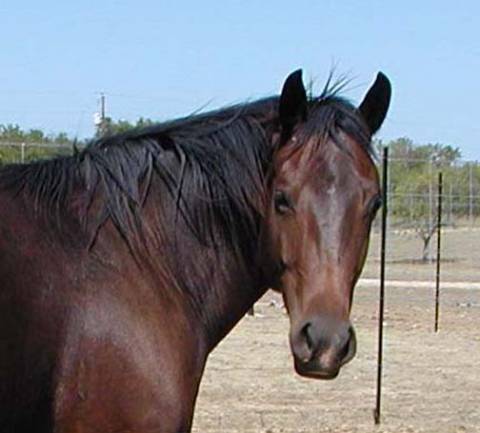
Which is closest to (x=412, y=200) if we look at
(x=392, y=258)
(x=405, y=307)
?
(x=392, y=258)

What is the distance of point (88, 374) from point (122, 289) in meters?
0.30

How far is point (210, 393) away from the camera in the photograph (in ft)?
28.8

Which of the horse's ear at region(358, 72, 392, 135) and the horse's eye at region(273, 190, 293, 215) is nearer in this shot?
the horse's eye at region(273, 190, 293, 215)

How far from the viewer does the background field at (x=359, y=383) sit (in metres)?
7.78

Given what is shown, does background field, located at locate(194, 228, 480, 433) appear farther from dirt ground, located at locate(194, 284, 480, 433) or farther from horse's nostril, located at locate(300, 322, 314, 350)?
horse's nostril, located at locate(300, 322, 314, 350)

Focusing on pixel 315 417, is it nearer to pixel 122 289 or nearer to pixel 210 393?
pixel 210 393

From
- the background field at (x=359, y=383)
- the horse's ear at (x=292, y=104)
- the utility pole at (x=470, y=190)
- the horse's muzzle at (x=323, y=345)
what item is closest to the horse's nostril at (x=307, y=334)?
the horse's muzzle at (x=323, y=345)

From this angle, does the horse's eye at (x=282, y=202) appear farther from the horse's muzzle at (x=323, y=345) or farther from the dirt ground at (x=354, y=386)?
the dirt ground at (x=354, y=386)

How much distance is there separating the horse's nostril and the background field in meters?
4.37

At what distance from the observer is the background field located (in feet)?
25.5

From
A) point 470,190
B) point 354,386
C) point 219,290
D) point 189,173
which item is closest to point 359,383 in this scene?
point 354,386

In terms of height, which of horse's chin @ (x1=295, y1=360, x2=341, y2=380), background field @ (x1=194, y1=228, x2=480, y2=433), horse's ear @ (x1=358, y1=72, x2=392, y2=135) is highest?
horse's ear @ (x1=358, y1=72, x2=392, y2=135)

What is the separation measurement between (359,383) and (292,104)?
6539 mm

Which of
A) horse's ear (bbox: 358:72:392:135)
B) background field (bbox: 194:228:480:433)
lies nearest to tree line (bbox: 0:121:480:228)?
background field (bbox: 194:228:480:433)
